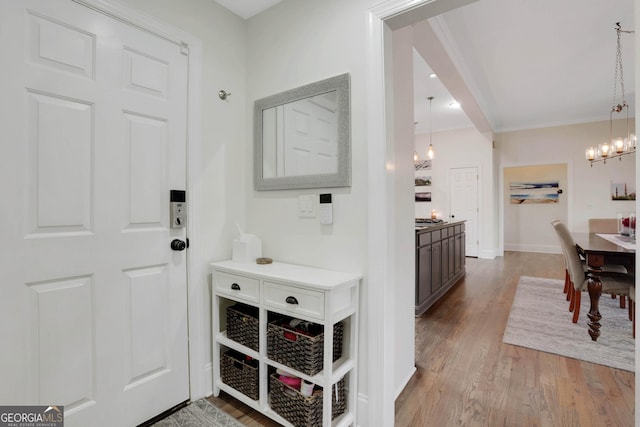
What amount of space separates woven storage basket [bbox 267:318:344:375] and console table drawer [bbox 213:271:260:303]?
19 cm

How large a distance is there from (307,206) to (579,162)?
6935mm

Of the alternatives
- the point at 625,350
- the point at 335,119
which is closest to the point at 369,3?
the point at 335,119

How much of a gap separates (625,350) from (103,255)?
3699mm

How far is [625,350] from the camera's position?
92.1 inches

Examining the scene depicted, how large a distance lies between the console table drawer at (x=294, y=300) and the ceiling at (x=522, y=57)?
70.6 inches

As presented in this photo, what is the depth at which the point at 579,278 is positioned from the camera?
2.79 metres

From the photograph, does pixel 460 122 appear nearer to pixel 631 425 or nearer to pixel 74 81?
pixel 631 425

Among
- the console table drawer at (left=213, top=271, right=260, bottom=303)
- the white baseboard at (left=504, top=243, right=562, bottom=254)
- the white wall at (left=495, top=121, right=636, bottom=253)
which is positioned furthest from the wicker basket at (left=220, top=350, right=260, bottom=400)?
the white baseboard at (left=504, top=243, right=562, bottom=254)

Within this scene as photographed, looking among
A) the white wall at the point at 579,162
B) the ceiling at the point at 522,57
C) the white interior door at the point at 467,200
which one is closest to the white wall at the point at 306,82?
the ceiling at the point at 522,57

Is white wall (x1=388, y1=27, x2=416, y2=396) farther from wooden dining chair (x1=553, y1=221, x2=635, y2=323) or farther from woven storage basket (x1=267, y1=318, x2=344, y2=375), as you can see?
wooden dining chair (x1=553, y1=221, x2=635, y2=323)

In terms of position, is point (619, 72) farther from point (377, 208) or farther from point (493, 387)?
point (377, 208)

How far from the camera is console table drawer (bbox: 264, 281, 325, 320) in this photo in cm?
137

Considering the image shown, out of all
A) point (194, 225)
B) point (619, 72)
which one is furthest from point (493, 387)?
point (619, 72)

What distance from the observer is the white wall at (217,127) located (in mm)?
1812
